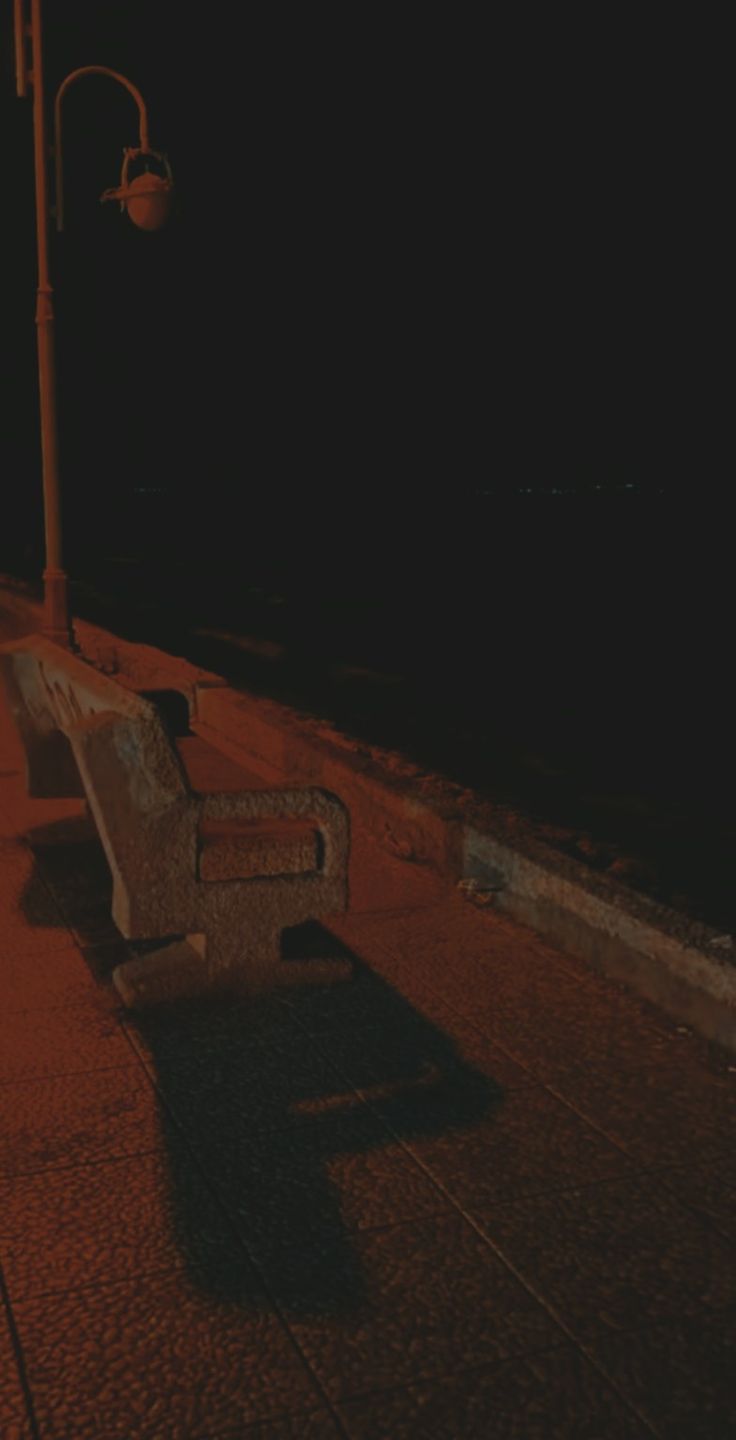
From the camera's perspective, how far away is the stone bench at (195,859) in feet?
16.1

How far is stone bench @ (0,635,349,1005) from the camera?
4.92m

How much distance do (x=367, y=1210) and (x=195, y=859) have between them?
164 cm

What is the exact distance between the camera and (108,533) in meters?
102

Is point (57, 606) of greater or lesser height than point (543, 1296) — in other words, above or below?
above

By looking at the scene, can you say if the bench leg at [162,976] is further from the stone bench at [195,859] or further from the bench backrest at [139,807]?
the bench backrest at [139,807]

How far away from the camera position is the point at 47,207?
43.2ft

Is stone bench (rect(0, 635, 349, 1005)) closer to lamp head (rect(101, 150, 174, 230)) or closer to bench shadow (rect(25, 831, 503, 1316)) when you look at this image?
bench shadow (rect(25, 831, 503, 1316))

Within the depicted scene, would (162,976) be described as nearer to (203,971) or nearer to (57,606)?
(203,971)

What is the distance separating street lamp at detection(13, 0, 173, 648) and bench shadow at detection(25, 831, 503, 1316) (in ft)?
27.6

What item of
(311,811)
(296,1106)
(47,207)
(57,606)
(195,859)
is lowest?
(296,1106)

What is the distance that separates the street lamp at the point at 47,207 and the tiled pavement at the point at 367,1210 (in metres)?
8.48

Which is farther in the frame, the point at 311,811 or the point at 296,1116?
the point at 311,811

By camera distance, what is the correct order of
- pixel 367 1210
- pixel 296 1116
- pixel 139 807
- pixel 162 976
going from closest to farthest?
pixel 367 1210
pixel 296 1116
pixel 139 807
pixel 162 976

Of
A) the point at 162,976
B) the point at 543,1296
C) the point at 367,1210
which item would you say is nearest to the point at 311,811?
the point at 162,976
